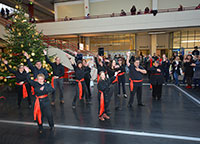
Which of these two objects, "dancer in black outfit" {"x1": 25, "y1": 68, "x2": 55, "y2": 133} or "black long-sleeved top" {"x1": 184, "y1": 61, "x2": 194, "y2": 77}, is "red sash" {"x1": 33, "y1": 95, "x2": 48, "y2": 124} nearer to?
"dancer in black outfit" {"x1": 25, "y1": 68, "x2": 55, "y2": 133}

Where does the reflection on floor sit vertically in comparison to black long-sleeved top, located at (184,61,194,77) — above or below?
below

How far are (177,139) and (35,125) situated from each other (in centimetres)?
373

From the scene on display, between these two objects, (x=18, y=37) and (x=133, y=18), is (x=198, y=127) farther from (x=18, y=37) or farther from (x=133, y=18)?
(x=133, y=18)

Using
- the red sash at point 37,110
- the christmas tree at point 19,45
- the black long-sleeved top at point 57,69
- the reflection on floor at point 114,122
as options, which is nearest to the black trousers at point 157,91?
the reflection on floor at point 114,122

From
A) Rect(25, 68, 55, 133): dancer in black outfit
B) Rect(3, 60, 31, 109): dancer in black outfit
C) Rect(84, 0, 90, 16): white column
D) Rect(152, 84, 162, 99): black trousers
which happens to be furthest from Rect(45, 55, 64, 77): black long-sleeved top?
Rect(84, 0, 90, 16): white column

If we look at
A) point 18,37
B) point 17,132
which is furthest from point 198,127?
point 18,37

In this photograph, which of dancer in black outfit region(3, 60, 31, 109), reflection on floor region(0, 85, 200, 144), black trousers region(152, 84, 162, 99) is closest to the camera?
reflection on floor region(0, 85, 200, 144)

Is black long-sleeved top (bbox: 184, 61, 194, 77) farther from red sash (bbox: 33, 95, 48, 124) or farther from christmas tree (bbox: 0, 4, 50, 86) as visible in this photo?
christmas tree (bbox: 0, 4, 50, 86)

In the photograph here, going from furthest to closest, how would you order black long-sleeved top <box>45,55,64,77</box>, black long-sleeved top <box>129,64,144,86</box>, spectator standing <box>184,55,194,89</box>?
spectator standing <box>184,55,194,89</box> → black long-sleeved top <box>45,55,64,77</box> → black long-sleeved top <box>129,64,144,86</box>

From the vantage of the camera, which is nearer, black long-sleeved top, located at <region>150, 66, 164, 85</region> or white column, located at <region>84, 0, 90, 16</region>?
black long-sleeved top, located at <region>150, 66, 164, 85</region>

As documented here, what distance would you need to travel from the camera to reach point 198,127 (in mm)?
3504

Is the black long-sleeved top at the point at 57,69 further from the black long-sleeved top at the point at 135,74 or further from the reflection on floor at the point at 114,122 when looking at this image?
the black long-sleeved top at the point at 135,74

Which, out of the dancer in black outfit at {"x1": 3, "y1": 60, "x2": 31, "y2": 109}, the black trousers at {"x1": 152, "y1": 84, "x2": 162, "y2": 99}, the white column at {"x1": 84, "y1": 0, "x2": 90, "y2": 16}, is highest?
the white column at {"x1": 84, "y1": 0, "x2": 90, "y2": 16}

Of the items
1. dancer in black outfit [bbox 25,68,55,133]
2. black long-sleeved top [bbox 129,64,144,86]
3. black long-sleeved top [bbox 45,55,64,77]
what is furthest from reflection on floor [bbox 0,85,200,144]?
black long-sleeved top [bbox 45,55,64,77]
